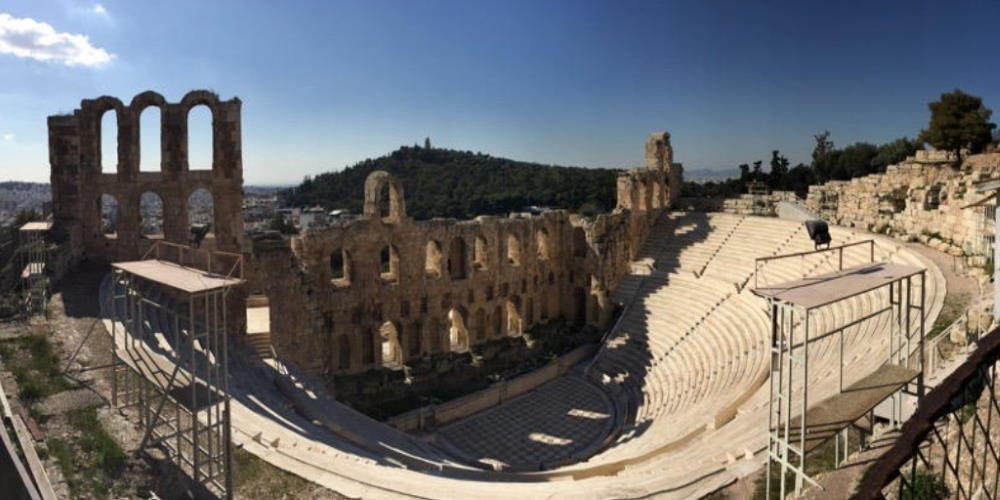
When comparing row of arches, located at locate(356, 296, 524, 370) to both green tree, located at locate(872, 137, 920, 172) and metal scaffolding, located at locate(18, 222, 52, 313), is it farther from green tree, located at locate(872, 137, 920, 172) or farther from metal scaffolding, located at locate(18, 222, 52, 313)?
green tree, located at locate(872, 137, 920, 172)

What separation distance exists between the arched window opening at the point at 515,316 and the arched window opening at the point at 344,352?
7296 millimetres

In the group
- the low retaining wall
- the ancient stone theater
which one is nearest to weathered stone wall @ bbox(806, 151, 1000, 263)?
the ancient stone theater

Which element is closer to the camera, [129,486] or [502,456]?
[129,486]

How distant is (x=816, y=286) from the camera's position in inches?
332

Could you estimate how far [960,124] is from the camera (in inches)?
1280

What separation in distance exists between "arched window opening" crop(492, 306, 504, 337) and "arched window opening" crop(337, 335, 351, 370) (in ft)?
21.1

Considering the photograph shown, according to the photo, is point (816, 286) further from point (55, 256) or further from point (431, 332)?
point (55, 256)

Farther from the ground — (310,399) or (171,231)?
(171,231)

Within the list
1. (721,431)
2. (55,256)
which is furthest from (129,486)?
(55,256)

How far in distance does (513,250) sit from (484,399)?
7714 mm

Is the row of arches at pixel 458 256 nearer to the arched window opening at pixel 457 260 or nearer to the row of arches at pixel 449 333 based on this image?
the arched window opening at pixel 457 260

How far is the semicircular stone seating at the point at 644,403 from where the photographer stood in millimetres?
10617

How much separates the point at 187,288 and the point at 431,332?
49.7ft

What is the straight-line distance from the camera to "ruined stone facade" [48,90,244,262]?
20047 millimetres
